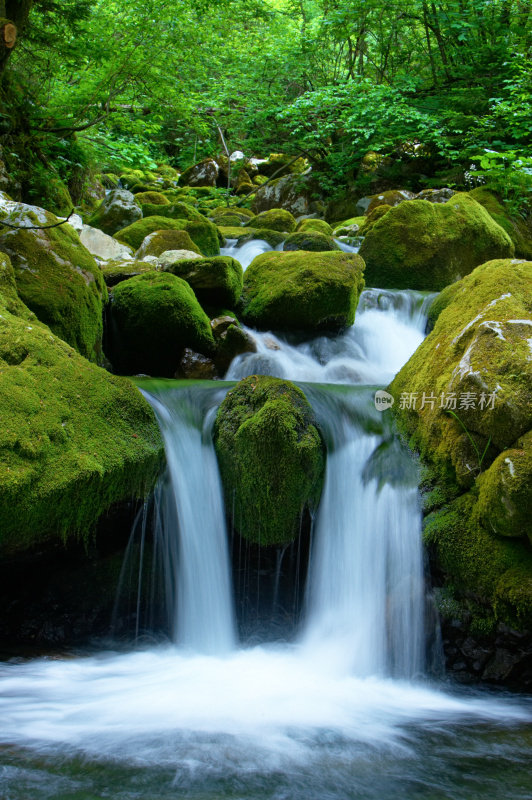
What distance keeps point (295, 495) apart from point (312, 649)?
99 cm

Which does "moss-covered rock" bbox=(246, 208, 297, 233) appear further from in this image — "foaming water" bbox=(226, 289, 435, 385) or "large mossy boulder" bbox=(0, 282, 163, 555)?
"large mossy boulder" bbox=(0, 282, 163, 555)

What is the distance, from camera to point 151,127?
7668mm

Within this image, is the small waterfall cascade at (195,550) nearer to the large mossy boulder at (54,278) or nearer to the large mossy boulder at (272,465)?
the large mossy boulder at (272,465)

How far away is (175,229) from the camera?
31.6 feet

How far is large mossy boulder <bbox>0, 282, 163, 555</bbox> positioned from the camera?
2.77 meters

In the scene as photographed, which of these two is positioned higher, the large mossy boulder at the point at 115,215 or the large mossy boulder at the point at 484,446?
the large mossy boulder at the point at 115,215

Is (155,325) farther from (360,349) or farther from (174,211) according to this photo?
(174,211)

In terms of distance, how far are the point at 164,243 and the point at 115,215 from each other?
274 centimetres

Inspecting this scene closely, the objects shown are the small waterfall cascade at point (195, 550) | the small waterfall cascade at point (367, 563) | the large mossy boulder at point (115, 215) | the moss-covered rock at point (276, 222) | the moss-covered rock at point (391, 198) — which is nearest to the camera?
the small waterfall cascade at point (367, 563)

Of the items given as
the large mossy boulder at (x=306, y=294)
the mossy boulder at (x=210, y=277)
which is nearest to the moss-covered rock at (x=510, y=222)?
the large mossy boulder at (x=306, y=294)

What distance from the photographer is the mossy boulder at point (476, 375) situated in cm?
318

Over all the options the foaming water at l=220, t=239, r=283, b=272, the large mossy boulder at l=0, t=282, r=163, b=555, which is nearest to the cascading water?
the large mossy boulder at l=0, t=282, r=163, b=555

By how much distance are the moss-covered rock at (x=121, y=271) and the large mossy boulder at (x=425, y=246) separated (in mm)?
3897

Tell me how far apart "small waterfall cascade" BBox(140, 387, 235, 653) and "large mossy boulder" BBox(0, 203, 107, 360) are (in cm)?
152
